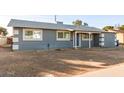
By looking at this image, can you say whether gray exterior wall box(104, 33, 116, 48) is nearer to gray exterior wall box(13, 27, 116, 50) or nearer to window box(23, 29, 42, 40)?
gray exterior wall box(13, 27, 116, 50)

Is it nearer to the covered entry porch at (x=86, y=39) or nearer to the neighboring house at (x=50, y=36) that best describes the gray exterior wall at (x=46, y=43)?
the neighboring house at (x=50, y=36)

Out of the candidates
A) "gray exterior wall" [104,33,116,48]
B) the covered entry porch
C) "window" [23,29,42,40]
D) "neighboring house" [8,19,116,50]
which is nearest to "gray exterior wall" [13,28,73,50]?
"neighboring house" [8,19,116,50]

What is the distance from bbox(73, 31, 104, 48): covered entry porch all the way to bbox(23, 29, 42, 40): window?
212 inches

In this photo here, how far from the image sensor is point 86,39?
33.9 meters

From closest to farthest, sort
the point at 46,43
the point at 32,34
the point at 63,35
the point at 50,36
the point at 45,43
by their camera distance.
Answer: the point at 32,34, the point at 45,43, the point at 46,43, the point at 50,36, the point at 63,35

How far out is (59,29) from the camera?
96.1 ft

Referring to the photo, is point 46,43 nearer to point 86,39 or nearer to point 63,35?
point 63,35

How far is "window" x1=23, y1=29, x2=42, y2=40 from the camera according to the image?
26.2 metres

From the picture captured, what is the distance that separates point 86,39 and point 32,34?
9.34m

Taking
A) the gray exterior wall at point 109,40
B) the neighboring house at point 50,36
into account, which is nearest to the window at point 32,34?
the neighboring house at point 50,36

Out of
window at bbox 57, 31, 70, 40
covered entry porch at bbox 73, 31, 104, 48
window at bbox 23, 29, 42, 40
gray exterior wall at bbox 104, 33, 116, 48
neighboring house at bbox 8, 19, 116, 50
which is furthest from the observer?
gray exterior wall at bbox 104, 33, 116, 48

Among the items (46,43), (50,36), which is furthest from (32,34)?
(50,36)
